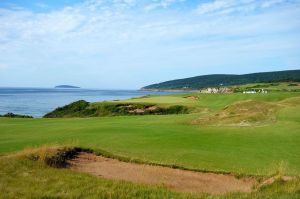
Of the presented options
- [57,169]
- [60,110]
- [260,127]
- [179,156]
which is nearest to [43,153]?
[57,169]

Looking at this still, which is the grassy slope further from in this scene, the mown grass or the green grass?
the green grass

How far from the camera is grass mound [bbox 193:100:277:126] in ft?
82.8

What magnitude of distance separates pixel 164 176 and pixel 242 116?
15.2 metres

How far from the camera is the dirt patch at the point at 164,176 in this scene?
37.6 feet

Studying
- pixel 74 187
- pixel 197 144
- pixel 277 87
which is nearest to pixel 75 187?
pixel 74 187

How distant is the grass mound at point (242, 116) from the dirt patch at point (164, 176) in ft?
41.2

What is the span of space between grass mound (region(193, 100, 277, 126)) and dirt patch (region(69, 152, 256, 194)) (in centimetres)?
1257

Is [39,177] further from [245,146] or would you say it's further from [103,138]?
[245,146]

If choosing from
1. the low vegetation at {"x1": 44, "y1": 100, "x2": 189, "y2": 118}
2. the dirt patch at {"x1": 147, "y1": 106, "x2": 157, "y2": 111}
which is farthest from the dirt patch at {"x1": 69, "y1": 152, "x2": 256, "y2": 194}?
the dirt patch at {"x1": 147, "y1": 106, "x2": 157, "y2": 111}

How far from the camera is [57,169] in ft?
40.2

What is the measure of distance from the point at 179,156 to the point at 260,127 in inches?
365

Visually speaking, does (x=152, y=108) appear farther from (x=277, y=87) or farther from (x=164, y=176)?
(x=277, y=87)

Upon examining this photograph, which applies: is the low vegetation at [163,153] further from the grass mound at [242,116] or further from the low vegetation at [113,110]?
the low vegetation at [113,110]

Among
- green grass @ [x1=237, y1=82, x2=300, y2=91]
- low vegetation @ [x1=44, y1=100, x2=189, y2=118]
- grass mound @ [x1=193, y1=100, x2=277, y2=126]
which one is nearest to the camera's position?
grass mound @ [x1=193, y1=100, x2=277, y2=126]
